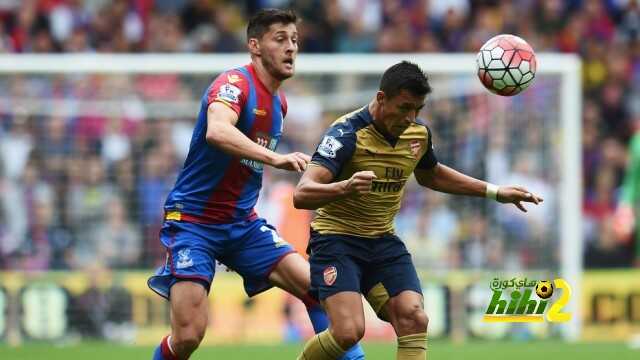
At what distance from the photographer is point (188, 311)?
9.38 m

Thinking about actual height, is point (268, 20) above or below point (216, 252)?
above

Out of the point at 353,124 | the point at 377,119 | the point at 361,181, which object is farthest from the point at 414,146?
the point at 361,181

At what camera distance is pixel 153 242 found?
16797mm

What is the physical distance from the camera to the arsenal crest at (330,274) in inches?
356

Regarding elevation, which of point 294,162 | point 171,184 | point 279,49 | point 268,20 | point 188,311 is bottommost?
point 188,311

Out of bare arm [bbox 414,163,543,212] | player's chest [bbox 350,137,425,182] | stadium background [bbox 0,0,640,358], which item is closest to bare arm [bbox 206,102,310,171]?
player's chest [bbox 350,137,425,182]

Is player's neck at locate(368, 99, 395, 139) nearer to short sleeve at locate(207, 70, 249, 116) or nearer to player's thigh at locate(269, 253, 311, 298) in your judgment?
short sleeve at locate(207, 70, 249, 116)

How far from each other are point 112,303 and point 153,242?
0.87m

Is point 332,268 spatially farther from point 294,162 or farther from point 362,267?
point 294,162

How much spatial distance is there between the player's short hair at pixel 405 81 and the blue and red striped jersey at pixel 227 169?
115 centimetres

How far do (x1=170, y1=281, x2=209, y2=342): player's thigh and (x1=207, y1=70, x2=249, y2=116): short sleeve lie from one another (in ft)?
4.01

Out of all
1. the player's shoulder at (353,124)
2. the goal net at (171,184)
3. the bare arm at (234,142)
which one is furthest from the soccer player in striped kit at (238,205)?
the goal net at (171,184)

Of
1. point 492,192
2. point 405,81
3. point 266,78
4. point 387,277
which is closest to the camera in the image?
point 405,81

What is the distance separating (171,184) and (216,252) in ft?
23.3
